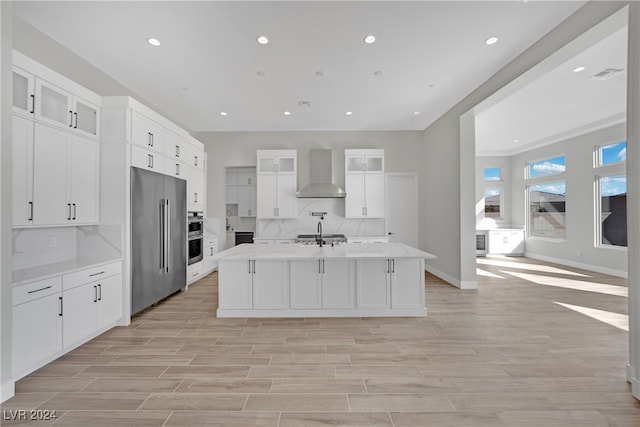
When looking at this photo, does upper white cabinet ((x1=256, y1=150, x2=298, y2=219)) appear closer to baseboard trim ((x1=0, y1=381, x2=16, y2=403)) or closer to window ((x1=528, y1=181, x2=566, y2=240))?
baseboard trim ((x1=0, y1=381, x2=16, y2=403))

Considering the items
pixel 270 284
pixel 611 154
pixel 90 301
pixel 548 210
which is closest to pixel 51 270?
pixel 90 301

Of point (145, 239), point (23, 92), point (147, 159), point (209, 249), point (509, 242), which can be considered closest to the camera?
point (23, 92)

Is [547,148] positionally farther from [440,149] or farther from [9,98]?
[9,98]

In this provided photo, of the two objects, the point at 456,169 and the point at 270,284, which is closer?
the point at 270,284

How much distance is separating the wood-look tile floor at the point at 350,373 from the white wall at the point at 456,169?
1544mm

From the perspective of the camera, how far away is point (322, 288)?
11.6 feet

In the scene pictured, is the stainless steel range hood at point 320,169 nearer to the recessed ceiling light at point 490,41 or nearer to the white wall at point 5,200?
the recessed ceiling light at point 490,41

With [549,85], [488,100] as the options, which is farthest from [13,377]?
[549,85]

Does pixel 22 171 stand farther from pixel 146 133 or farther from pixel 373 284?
pixel 373 284

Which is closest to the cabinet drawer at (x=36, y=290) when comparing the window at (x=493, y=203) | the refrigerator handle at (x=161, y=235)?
the refrigerator handle at (x=161, y=235)

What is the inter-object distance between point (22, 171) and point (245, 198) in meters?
4.98

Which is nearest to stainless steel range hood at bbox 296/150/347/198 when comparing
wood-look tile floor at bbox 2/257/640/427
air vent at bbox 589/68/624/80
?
wood-look tile floor at bbox 2/257/640/427

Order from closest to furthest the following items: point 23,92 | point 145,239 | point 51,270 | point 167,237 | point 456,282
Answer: point 23,92
point 51,270
point 145,239
point 167,237
point 456,282

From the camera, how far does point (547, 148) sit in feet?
24.6
